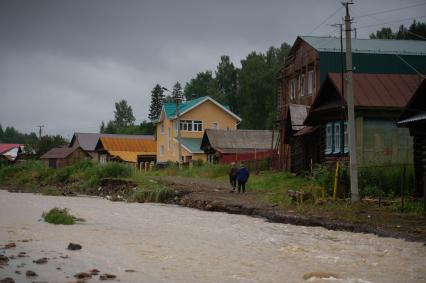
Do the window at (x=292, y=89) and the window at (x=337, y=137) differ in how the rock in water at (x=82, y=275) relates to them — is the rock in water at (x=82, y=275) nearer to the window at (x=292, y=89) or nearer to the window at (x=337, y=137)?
the window at (x=337, y=137)

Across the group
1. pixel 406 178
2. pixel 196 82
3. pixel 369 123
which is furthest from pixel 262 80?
pixel 406 178

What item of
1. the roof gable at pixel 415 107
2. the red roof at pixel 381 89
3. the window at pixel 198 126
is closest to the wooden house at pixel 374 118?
the red roof at pixel 381 89

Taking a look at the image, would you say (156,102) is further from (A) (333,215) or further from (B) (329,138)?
(A) (333,215)

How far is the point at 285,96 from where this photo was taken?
45344mm

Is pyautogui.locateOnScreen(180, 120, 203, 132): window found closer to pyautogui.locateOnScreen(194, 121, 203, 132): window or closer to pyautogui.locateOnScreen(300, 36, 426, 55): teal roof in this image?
pyautogui.locateOnScreen(194, 121, 203, 132): window

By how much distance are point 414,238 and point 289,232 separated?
12.8 ft

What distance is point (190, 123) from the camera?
6550 cm

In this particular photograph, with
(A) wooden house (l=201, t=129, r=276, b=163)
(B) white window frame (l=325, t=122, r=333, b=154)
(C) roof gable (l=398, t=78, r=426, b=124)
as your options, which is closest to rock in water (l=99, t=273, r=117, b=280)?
(C) roof gable (l=398, t=78, r=426, b=124)

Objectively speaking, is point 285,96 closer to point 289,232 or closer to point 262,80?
point 289,232

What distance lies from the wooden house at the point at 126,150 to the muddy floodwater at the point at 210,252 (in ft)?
174

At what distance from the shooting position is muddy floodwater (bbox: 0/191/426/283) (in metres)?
11.4

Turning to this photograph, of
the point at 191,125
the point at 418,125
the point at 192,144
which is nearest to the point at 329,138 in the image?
the point at 418,125

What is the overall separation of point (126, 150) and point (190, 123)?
13826mm

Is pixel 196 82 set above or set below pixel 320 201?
above
